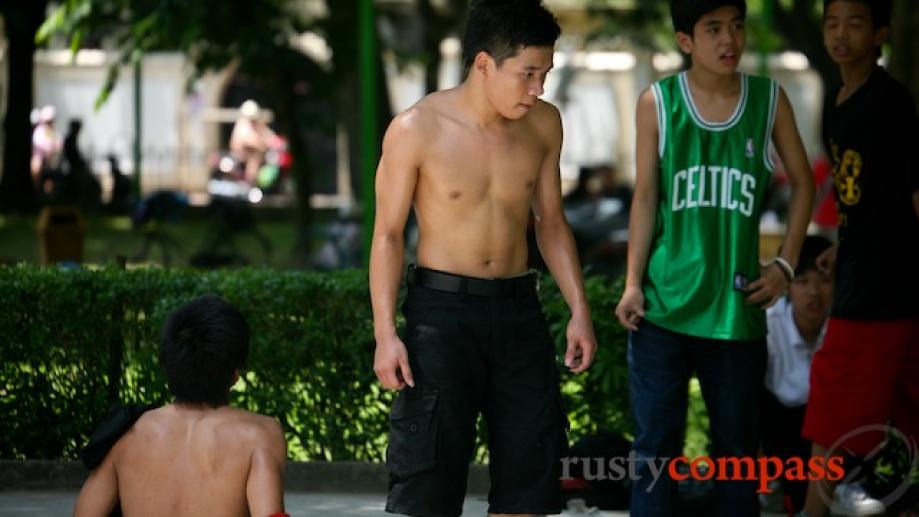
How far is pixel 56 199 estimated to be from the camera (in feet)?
98.6

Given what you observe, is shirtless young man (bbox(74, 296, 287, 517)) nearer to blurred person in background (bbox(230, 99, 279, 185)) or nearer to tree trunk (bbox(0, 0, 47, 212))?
tree trunk (bbox(0, 0, 47, 212))

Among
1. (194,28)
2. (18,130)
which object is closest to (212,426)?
(194,28)

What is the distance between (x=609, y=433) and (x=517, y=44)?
2.68 metres

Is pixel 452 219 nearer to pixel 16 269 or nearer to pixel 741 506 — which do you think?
pixel 741 506

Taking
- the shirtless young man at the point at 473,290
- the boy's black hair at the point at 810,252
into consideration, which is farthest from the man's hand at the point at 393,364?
the boy's black hair at the point at 810,252

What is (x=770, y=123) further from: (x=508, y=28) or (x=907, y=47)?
(x=907, y=47)

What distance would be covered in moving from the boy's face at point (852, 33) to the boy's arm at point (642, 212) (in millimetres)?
980

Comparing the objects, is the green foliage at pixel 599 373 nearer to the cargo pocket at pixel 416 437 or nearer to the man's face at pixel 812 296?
the man's face at pixel 812 296

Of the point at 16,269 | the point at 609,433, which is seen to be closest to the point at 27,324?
the point at 16,269

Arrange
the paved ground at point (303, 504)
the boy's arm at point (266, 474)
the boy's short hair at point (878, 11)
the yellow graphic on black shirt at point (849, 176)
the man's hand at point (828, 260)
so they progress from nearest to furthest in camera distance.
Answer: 1. the boy's arm at point (266, 474)
2. the yellow graphic on black shirt at point (849, 176)
3. the boy's short hair at point (878, 11)
4. the man's hand at point (828, 260)
5. the paved ground at point (303, 504)

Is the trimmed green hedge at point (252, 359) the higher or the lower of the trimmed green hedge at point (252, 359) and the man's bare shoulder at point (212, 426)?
the lower

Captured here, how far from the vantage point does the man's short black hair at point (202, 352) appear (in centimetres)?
460

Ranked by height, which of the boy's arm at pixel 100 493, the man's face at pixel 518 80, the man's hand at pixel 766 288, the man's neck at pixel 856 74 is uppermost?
the man's neck at pixel 856 74

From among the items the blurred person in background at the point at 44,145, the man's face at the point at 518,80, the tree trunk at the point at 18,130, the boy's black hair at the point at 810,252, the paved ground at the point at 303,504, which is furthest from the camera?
the blurred person in background at the point at 44,145
